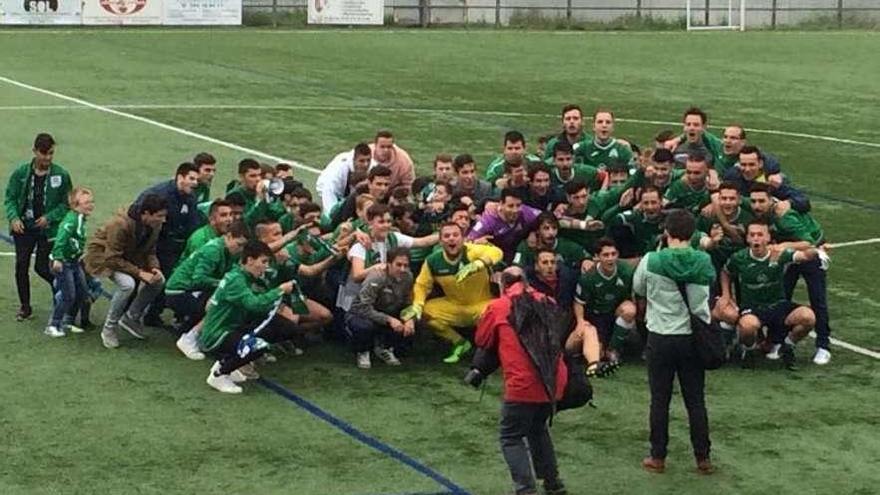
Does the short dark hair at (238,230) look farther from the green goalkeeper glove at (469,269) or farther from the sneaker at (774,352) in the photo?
the sneaker at (774,352)

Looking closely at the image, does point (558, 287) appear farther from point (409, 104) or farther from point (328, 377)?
point (409, 104)

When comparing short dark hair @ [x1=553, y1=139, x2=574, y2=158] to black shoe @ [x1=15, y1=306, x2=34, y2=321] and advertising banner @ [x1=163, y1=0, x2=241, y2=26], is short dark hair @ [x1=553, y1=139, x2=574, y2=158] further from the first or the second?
advertising banner @ [x1=163, y1=0, x2=241, y2=26]

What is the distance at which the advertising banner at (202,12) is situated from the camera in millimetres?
46594

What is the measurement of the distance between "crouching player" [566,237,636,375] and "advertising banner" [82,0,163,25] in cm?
3378

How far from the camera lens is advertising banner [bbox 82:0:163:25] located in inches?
1791

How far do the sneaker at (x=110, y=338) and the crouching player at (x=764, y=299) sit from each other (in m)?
4.91

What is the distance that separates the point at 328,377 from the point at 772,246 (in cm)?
Result: 372

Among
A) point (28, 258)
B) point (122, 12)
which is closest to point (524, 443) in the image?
point (28, 258)

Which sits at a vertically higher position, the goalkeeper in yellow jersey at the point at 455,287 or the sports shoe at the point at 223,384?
the goalkeeper in yellow jersey at the point at 455,287

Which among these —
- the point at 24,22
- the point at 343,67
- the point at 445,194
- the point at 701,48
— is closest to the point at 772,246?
the point at 445,194

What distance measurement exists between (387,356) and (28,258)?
11.9 feet

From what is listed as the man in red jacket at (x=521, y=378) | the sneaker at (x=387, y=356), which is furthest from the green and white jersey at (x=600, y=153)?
the man in red jacket at (x=521, y=378)

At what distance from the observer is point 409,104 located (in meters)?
30.1

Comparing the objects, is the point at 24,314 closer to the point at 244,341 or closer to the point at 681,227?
the point at 244,341
